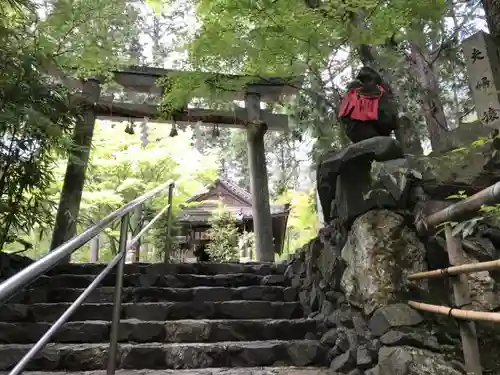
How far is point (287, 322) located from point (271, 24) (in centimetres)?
261

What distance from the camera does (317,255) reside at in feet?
11.5

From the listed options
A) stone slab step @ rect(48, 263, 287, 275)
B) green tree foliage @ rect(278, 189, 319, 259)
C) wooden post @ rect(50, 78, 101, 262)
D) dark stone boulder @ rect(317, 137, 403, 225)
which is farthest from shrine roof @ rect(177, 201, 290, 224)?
dark stone boulder @ rect(317, 137, 403, 225)

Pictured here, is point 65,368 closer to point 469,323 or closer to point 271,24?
point 469,323

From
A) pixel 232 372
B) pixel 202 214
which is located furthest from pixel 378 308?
pixel 202 214

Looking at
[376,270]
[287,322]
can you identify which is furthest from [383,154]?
[287,322]

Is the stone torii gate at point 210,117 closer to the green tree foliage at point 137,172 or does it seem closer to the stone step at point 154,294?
the green tree foliage at point 137,172

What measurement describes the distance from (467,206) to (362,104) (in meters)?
1.50

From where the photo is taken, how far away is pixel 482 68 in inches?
125

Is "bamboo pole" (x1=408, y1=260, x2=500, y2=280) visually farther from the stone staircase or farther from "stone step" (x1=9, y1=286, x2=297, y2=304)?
"stone step" (x1=9, y1=286, x2=297, y2=304)

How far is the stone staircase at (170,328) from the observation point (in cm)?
264

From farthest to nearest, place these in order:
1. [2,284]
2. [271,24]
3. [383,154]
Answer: [271,24] < [383,154] < [2,284]

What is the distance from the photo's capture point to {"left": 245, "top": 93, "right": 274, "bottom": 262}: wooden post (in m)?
6.54

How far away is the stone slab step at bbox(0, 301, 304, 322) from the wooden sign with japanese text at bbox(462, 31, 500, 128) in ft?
7.60

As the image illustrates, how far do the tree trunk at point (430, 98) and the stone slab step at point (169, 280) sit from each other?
246 centimetres
